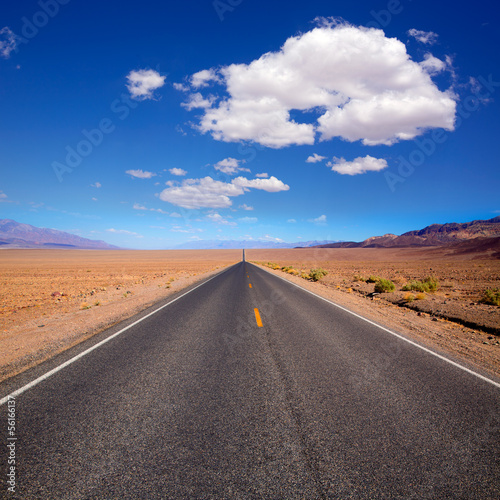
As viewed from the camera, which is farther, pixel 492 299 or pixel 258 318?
pixel 492 299

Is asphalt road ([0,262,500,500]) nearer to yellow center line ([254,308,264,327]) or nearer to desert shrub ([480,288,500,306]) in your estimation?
yellow center line ([254,308,264,327])

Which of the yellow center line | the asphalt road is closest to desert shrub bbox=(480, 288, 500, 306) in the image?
the asphalt road

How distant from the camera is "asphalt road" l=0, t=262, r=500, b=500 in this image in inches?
89.5

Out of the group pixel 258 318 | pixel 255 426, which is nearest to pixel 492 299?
pixel 258 318

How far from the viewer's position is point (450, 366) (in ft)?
16.3

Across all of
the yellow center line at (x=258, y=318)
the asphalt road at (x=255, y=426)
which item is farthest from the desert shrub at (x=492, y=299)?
the yellow center line at (x=258, y=318)

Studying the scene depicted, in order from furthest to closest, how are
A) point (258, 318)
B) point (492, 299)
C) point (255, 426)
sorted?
point (492, 299)
point (258, 318)
point (255, 426)

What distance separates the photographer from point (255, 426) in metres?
3.05

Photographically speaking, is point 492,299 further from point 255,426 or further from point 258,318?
point 255,426

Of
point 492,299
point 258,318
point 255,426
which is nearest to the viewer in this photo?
point 255,426

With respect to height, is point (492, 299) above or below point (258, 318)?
above

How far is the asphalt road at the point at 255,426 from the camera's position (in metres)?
2.27

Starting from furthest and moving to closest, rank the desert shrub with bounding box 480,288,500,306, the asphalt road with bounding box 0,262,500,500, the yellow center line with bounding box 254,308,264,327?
the desert shrub with bounding box 480,288,500,306 → the yellow center line with bounding box 254,308,264,327 → the asphalt road with bounding box 0,262,500,500

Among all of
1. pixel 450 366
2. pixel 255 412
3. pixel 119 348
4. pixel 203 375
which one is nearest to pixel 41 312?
pixel 119 348
